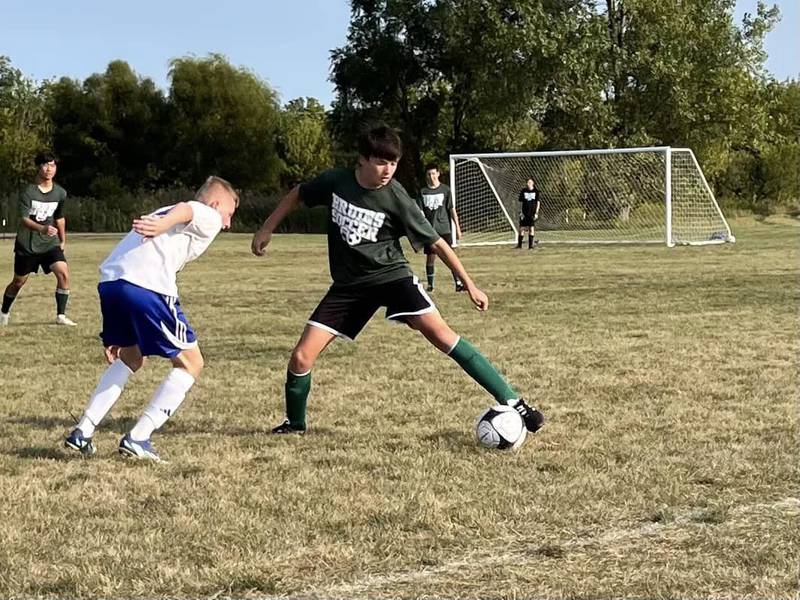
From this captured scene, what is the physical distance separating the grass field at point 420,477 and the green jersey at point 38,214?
1694mm

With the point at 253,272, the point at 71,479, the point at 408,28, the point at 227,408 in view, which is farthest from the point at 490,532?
the point at 408,28

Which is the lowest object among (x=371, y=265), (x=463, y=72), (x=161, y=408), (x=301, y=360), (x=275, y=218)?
(x=161, y=408)

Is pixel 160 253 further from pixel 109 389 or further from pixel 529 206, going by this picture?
pixel 529 206

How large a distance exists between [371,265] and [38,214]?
7.14 meters

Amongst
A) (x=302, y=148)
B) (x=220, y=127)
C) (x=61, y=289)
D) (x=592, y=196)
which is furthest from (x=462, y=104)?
(x=61, y=289)

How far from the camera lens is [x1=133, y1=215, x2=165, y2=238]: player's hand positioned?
17.6 ft

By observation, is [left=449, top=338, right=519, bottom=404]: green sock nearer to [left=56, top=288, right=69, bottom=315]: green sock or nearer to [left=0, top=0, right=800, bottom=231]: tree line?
[left=56, top=288, right=69, bottom=315]: green sock

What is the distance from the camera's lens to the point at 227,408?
7277mm

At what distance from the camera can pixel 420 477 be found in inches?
209

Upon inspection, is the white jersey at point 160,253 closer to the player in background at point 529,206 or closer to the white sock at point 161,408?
the white sock at point 161,408

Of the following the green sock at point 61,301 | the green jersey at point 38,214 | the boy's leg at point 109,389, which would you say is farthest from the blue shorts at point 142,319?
the green sock at point 61,301

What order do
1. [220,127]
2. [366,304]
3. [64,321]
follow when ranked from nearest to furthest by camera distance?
1. [366,304]
2. [64,321]
3. [220,127]

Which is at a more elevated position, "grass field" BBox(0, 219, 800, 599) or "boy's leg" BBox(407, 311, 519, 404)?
"boy's leg" BBox(407, 311, 519, 404)

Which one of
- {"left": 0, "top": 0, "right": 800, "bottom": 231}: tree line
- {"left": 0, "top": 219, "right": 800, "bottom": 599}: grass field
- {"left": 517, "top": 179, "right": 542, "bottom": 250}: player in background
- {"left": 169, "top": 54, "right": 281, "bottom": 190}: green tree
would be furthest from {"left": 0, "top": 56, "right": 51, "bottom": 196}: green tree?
{"left": 0, "top": 219, "right": 800, "bottom": 599}: grass field
